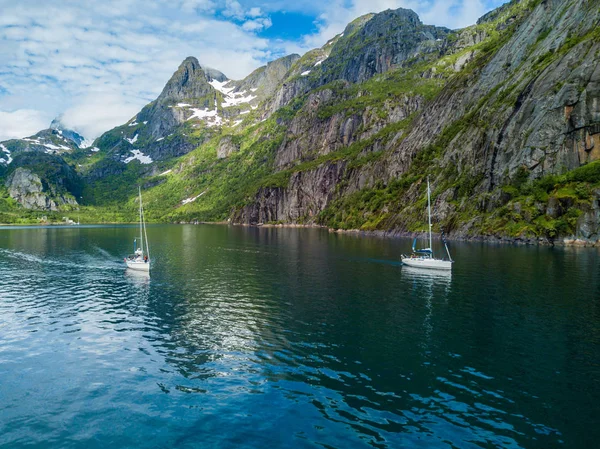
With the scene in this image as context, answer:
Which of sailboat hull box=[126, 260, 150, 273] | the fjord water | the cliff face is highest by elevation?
the cliff face

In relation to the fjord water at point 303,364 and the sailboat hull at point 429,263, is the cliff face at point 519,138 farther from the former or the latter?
the fjord water at point 303,364

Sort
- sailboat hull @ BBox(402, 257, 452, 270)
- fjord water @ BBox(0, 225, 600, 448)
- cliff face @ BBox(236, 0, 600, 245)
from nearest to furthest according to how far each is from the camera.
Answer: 1. fjord water @ BBox(0, 225, 600, 448)
2. sailboat hull @ BBox(402, 257, 452, 270)
3. cliff face @ BBox(236, 0, 600, 245)

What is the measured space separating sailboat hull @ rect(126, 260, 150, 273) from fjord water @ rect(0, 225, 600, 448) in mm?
10316

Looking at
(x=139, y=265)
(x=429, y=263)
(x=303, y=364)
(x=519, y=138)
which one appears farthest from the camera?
(x=519, y=138)

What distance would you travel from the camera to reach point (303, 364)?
28.6 meters

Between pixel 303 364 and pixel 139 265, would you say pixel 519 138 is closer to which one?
pixel 139 265

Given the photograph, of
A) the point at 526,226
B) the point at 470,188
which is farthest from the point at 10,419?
the point at 470,188

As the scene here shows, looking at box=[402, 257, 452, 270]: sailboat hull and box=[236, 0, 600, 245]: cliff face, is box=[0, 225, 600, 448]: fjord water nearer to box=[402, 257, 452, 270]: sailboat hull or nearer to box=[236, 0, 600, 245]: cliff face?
box=[402, 257, 452, 270]: sailboat hull

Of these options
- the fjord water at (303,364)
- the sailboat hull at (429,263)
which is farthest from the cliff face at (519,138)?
the fjord water at (303,364)

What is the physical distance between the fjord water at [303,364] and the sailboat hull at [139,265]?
10316 millimetres

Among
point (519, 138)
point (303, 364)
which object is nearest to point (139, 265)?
point (303, 364)

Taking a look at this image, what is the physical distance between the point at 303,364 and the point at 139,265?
52003 mm

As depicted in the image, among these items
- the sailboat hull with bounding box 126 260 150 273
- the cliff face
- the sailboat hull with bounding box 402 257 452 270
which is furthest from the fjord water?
the cliff face

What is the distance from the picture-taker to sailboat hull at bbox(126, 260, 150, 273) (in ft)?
230
